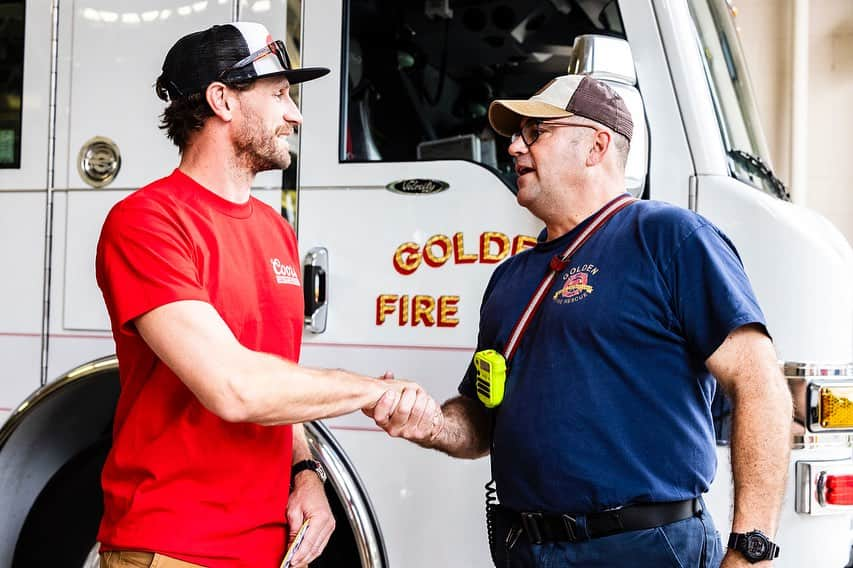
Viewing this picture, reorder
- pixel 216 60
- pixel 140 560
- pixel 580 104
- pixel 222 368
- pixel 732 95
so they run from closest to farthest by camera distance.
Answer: pixel 222 368 → pixel 140 560 → pixel 216 60 → pixel 580 104 → pixel 732 95

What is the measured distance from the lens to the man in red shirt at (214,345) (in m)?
1.75

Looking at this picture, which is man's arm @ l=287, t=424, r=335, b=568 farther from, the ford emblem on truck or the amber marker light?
the amber marker light

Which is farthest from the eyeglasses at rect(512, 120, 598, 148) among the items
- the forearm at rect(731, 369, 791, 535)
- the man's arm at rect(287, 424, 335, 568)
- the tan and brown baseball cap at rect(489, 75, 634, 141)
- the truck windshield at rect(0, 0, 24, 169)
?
the truck windshield at rect(0, 0, 24, 169)

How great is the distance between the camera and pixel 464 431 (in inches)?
91.8

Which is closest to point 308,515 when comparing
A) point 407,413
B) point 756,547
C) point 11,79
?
point 407,413

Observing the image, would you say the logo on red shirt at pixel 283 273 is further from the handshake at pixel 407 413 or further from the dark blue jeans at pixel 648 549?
the dark blue jeans at pixel 648 549

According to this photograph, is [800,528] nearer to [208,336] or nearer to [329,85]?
[208,336]

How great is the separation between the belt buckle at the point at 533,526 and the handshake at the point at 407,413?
332 millimetres

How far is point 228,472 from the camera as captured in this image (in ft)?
6.25

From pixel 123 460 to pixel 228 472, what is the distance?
0.21 metres

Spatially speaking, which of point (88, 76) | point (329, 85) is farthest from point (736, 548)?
point (88, 76)

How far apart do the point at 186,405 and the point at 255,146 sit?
598 millimetres

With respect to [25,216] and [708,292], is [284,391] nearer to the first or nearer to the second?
[708,292]

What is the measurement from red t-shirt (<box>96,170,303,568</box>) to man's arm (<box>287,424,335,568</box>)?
6 cm
